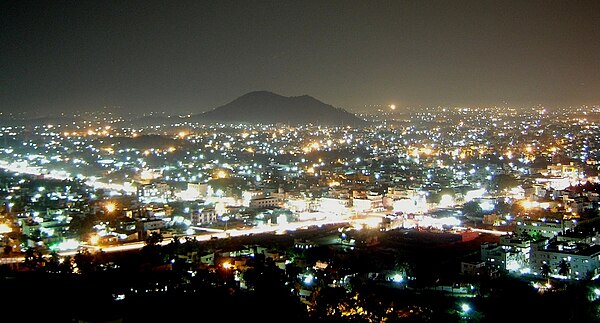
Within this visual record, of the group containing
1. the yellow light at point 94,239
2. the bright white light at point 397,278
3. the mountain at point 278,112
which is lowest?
the bright white light at point 397,278

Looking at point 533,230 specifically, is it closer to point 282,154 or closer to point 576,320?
point 576,320

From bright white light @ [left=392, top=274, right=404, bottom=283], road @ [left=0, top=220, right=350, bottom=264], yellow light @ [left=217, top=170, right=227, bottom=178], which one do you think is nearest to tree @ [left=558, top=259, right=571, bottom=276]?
bright white light @ [left=392, top=274, right=404, bottom=283]

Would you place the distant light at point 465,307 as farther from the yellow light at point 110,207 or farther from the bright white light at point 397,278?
the yellow light at point 110,207

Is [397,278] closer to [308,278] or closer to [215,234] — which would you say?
[308,278]

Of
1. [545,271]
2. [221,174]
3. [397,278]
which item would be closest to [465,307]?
[397,278]

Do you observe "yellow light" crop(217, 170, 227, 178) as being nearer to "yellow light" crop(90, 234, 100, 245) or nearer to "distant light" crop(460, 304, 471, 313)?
"yellow light" crop(90, 234, 100, 245)

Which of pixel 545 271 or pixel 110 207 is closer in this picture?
pixel 545 271

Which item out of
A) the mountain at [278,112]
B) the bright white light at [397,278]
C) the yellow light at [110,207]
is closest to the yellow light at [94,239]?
the yellow light at [110,207]
